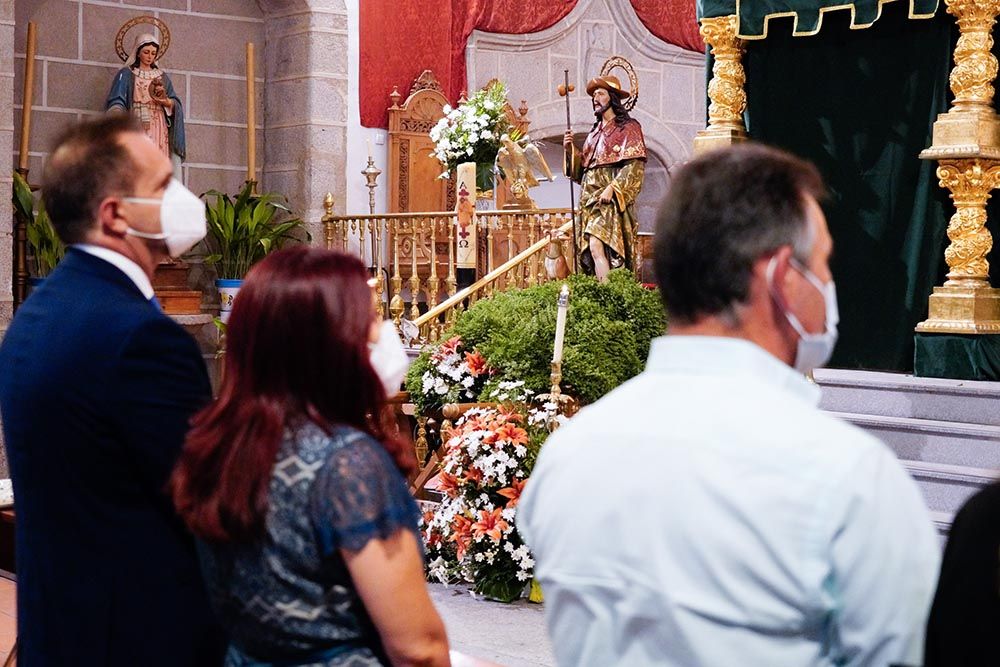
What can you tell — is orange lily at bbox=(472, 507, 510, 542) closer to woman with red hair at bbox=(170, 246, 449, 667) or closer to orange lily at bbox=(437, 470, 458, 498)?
orange lily at bbox=(437, 470, 458, 498)

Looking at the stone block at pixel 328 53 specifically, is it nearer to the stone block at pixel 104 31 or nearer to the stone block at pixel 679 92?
the stone block at pixel 104 31

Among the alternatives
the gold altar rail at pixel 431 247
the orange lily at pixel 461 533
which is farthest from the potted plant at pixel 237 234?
the orange lily at pixel 461 533

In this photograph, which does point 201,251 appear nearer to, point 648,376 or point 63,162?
point 63,162

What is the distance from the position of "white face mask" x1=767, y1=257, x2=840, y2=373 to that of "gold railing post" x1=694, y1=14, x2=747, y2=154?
5444 mm

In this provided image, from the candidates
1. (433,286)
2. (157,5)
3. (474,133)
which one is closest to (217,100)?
(157,5)

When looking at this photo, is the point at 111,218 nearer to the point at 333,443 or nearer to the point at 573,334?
the point at 333,443

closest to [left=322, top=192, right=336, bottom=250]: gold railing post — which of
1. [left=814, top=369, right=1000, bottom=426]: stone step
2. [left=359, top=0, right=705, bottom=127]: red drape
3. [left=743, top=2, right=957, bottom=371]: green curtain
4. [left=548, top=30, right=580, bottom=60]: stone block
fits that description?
[left=359, top=0, right=705, bottom=127]: red drape

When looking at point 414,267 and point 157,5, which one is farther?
point 157,5

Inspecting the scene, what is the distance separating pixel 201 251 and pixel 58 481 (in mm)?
9450

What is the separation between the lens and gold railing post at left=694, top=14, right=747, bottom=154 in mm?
6852

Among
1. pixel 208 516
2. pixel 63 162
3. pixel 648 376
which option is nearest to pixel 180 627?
pixel 208 516

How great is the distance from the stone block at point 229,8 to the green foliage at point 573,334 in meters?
6.23

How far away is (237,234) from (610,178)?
12.8 feet

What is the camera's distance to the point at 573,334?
620 cm
